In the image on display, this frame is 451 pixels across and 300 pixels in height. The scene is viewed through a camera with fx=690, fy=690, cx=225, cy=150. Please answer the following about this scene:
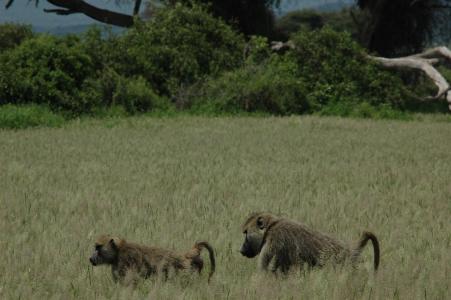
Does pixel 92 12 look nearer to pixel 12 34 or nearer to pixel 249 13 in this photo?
pixel 12 34

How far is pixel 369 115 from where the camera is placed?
70.2 feet

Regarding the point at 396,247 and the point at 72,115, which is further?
the point at 72,115

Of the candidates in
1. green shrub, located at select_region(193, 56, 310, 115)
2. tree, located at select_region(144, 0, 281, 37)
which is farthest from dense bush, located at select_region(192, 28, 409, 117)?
tree, located at select_region(144, 0, 281, 37)

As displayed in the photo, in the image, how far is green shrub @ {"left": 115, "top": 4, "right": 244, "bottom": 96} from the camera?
21672 mm

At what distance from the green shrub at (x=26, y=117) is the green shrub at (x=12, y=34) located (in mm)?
14669

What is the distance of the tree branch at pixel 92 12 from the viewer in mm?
29641

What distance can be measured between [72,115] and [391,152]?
9.54m

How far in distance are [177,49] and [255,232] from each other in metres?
18.0

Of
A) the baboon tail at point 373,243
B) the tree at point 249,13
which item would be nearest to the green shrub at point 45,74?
the tree at point 249,13

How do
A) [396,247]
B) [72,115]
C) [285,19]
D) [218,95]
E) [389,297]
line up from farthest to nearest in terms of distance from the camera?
[285,19]
[218,95]
[72,115]
[396,247]
[389,297]

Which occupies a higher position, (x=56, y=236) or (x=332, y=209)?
(x=332, y=209)

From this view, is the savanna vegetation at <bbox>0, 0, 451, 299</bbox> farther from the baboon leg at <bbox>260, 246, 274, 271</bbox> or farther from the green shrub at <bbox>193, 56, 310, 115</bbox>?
the baboon leg at <bbox>260, 246, 274, 271</bbox>

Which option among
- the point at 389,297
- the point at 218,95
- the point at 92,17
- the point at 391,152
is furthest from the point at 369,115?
the point at 389,297

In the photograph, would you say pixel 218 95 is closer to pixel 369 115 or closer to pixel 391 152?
pixel 369 115
